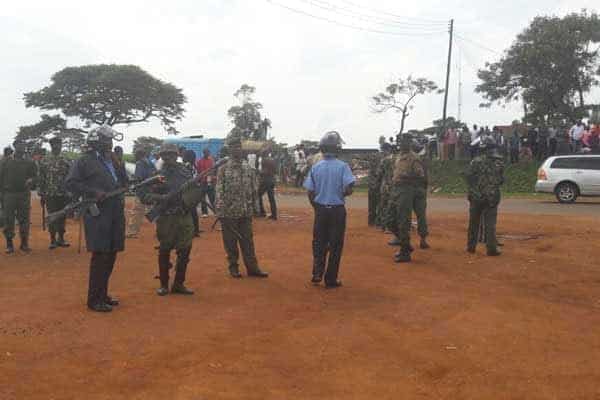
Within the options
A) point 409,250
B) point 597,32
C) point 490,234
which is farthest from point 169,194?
point 597,32

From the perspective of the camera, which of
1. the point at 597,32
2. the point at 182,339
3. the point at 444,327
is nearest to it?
the point at 182,339

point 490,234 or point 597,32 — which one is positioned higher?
point 597,32

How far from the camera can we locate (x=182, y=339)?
557cm

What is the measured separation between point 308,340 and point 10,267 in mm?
5592

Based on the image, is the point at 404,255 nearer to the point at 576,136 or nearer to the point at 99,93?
the point at 576,136

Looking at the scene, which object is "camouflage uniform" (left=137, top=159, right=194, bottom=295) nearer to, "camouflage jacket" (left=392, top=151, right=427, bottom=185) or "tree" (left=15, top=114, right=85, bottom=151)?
"camouflage jacket" (left=392, top=151, right=427, bottom=185)

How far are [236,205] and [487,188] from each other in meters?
4.07

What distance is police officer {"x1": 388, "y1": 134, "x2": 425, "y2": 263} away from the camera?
31.3 ft

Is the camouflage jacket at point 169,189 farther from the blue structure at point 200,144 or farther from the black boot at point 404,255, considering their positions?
the blue structure at point 200,144

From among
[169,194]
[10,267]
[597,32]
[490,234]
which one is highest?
[597,32]

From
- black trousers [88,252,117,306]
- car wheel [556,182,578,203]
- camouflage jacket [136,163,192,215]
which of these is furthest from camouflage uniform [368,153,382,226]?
car wheel [556,182,578,203]

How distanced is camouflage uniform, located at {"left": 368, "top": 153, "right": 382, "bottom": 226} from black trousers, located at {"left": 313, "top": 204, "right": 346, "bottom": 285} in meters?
5.13

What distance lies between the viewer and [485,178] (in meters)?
10.0

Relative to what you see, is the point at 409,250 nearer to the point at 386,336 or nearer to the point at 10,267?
the point at 386,336
